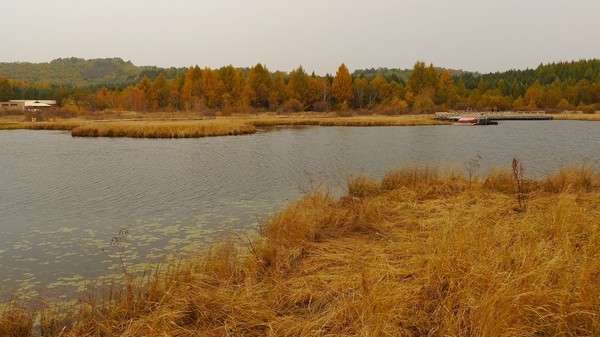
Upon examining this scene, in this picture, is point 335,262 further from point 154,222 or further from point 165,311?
point 154,222

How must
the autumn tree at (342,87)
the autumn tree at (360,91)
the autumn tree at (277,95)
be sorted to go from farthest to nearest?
the autumn tree at (360,91) → the autumn tree at (342,87) → the autumn tree at (277,95)

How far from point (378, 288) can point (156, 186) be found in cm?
1621

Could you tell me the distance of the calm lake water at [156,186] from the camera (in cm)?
1048

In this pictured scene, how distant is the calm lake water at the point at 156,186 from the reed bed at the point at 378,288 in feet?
8.49

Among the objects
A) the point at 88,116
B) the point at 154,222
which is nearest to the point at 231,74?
the point at 88,116

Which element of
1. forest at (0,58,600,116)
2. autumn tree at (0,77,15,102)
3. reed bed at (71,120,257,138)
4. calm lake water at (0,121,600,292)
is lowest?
calm lake water at (0,121,600,292)

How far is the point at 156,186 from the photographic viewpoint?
65.0 ft

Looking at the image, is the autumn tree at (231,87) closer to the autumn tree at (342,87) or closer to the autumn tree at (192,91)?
the autumn tree at (192,91)

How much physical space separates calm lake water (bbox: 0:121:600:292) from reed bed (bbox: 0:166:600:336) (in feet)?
8.49

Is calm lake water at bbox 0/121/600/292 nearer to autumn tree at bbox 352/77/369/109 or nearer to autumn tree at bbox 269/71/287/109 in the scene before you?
autumn tree at bbox 269/71/287/109

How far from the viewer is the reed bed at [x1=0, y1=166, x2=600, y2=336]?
500cm

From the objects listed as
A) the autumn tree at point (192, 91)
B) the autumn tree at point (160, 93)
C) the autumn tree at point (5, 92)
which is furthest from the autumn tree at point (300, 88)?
the autumn tree at point (5, 92)

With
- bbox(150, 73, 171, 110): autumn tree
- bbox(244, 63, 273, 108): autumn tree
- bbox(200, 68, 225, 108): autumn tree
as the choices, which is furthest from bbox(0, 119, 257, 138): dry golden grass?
bbox(150, 73, 171, 110): autumn tree

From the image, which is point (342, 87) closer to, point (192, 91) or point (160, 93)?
point (192, 91)
